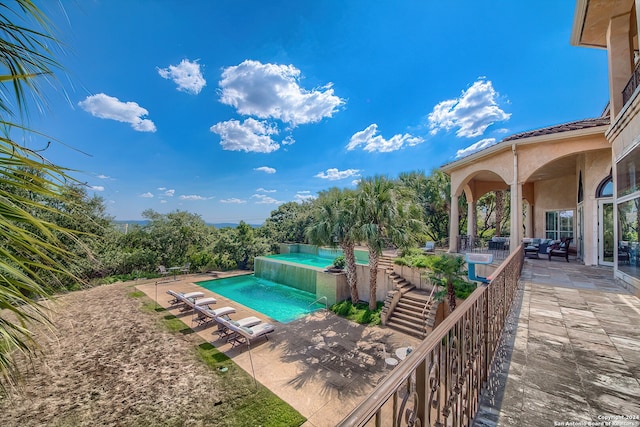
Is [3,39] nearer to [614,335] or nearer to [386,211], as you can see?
[614,335]

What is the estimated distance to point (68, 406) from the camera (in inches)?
246

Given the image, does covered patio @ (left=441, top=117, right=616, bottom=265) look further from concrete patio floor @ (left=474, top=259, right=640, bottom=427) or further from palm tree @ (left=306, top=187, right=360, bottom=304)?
palm tree @ (left=306, top=187, right=360, bottom=304)

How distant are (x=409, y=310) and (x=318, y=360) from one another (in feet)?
18.8

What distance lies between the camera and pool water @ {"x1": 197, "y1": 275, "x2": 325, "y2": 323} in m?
14.8

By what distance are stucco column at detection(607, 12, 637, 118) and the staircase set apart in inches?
358

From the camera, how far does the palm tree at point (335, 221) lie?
1221cm

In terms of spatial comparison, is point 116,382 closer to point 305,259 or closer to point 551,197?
point 305,259

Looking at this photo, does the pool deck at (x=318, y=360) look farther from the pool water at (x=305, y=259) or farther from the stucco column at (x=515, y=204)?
the pool water at (x=305, y=259)

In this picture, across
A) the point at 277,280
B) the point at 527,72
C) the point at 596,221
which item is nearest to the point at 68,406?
the point at 277,280

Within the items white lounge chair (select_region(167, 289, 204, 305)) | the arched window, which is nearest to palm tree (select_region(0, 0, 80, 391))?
white lounge chair (select_region(167, 289, 204, 305))

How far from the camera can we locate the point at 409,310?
12.1 meters

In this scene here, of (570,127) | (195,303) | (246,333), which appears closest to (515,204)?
(570,127)

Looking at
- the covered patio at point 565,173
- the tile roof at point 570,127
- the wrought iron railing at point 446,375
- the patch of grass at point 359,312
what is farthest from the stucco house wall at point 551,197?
the wrought iron railing at point 446,375

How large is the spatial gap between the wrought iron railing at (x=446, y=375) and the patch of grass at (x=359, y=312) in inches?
372
